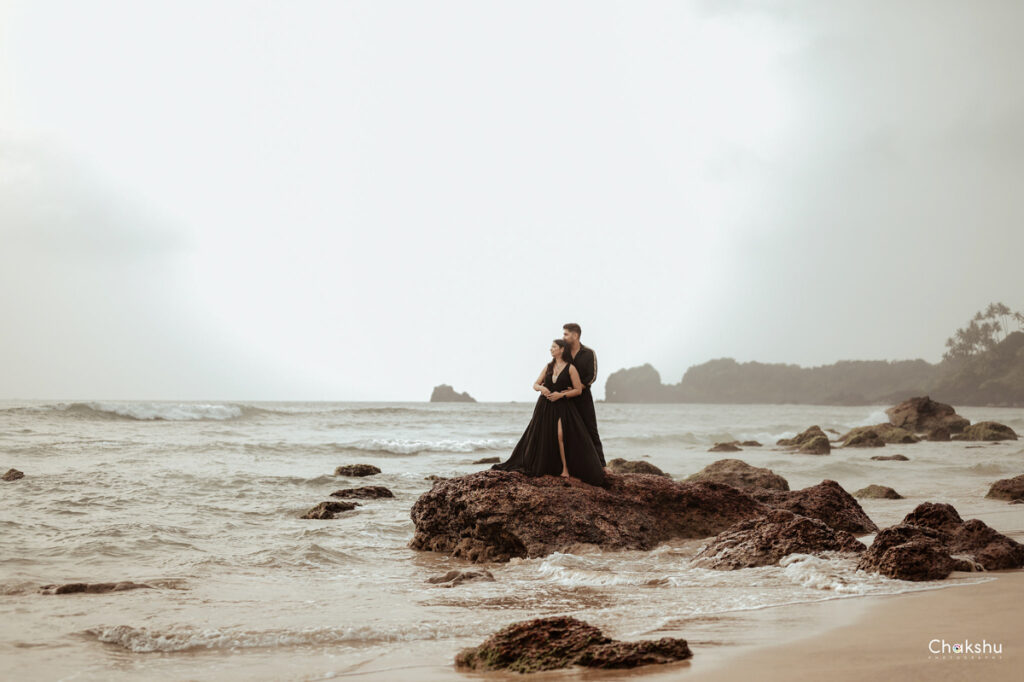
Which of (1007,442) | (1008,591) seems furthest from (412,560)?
(1007,442)

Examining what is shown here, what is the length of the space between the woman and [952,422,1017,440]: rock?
2588 cm

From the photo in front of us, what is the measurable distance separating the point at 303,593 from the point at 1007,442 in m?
29.1

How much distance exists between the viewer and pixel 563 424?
364 inches

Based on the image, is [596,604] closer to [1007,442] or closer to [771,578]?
[771,578]

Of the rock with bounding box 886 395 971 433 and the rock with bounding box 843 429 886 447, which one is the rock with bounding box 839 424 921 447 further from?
the rock with bounding box 886 395 971 433

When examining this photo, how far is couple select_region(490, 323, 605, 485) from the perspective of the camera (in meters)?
9.25

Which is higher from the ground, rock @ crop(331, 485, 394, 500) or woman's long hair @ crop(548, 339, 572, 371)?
woman's long hair @ crop(548, 339, 572, 371)

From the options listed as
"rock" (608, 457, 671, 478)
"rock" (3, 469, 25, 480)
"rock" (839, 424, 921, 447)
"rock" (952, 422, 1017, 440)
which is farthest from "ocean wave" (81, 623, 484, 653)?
"rock" (952, 422, 1017, 440)

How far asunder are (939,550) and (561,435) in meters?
4.23

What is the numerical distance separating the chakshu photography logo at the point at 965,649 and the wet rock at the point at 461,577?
153 inches

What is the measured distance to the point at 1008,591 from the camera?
5570 millimetres

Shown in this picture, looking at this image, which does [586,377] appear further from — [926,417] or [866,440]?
[926,417]

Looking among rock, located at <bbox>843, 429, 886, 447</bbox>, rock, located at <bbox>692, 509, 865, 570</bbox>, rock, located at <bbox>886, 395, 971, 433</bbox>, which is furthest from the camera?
rock, located at <bbox>886, 395, 971, 433</bbox>

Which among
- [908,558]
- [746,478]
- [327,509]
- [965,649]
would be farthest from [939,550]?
[327,509]
